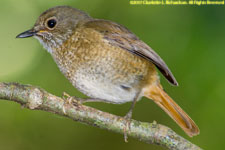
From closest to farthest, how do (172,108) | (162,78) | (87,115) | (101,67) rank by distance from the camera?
1. (87,115)
2. (101,67)
3. (172,108)
4. (162,78)

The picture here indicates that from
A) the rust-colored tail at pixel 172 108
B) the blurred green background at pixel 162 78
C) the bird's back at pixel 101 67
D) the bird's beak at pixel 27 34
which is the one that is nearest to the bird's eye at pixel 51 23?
the bird's beak at pixel 27 34

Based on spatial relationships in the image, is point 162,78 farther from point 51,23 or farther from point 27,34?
point 27,34

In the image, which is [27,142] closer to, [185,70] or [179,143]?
[185,70]

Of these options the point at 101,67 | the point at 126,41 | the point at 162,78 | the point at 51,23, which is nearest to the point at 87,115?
the point at 101,67

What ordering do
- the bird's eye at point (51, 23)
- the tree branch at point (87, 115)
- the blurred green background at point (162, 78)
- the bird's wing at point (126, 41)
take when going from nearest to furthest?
the tree branch at point (87, 115) → the bird's wing at point (126, 41) → the bird's eye at point (51, 23) → the blurred green background at point (162, 78)

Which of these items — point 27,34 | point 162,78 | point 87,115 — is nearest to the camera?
point 87,115

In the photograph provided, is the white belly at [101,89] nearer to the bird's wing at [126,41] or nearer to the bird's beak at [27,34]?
the bird's wing at [126,41]

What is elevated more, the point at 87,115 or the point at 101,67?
the point at 101,67

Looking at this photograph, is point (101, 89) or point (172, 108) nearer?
point (101, 89)
